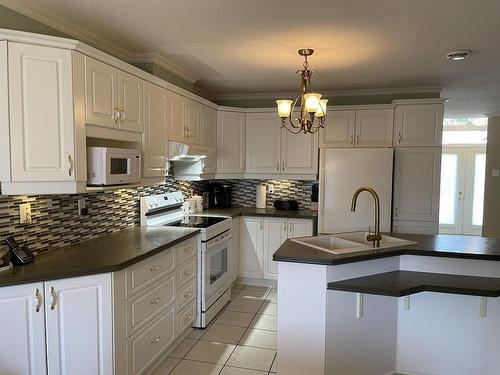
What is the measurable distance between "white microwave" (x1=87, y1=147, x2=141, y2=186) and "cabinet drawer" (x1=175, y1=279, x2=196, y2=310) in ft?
3.34

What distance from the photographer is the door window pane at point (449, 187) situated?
8195 millimetres

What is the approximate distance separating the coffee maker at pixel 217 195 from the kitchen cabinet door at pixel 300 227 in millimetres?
1011

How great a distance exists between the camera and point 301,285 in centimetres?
231

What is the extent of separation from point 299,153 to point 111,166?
107 inches

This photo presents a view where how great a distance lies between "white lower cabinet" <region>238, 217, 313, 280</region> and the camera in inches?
175

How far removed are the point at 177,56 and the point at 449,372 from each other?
3.32 m

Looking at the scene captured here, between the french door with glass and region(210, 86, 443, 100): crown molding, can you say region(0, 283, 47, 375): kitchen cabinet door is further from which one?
→ the french door with glass

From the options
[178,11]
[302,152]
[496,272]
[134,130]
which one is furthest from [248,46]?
[496,272]

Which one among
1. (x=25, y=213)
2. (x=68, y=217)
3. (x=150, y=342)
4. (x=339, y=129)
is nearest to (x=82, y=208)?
(x=68, y=217)

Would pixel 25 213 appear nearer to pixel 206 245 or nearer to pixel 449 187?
pixel 206 245

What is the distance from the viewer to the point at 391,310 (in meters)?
2.57

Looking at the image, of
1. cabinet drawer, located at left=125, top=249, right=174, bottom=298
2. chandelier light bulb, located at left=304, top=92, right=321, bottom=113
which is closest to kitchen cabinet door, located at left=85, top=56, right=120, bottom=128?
cabinet drawer, located at left=125, top=249, right=174, bottom=298

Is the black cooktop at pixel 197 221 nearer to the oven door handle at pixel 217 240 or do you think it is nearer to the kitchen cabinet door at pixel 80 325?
the oven door handle at pixel 217 240

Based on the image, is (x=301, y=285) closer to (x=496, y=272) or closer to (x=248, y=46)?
(x=496, y=272)
